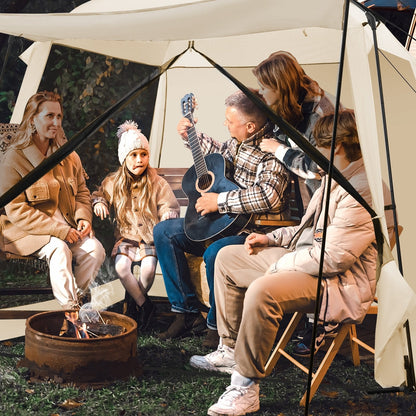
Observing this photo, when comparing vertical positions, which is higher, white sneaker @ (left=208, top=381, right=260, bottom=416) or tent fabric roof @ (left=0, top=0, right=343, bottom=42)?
tent fabric roof @ (left=0, top=0, right=343, bottom=42)

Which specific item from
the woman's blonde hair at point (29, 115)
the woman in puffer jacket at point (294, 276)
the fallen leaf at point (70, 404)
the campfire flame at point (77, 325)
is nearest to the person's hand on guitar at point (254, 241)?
the woman in puffer jacket at point (294, 276)

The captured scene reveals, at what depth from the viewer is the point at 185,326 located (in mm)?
4773

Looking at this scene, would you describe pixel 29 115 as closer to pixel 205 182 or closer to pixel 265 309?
pixel 205 182

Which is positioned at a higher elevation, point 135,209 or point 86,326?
point 135,209

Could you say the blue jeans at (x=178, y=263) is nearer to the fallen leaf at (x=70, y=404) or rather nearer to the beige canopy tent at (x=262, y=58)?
the beige canopy tent at (x=262, y=58)

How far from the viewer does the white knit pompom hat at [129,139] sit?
5102 mm

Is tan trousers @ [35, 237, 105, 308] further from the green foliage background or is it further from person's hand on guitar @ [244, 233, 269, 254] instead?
person's hand on guitar @ [244, 233, 269, 254]

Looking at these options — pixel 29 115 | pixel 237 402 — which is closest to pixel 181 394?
pixel 237 402

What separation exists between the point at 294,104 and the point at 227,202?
2.66ft

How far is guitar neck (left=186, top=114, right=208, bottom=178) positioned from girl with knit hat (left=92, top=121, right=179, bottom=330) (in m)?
0.31

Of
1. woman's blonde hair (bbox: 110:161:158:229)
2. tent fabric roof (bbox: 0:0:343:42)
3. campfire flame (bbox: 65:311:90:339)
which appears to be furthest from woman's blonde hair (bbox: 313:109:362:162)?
campfire flame (bbox: 65:311:90:339)

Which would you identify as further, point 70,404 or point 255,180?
point 255,180

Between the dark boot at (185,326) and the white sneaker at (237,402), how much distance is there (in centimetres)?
121

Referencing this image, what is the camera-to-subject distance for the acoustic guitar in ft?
15.3
